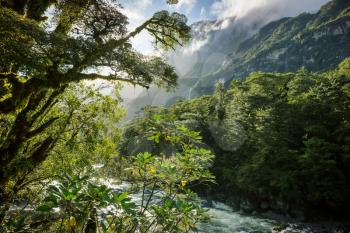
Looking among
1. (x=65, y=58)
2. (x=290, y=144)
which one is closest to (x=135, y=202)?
(x=65, y=58)

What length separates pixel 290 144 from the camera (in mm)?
35781

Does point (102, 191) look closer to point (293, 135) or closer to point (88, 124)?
point (88, 124)

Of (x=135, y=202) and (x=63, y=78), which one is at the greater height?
(x=63, y=78)

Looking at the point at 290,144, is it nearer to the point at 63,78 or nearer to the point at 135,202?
the point at 63,78

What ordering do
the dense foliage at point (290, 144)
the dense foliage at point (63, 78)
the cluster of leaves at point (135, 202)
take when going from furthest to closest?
the dense foliage at point (290, 144), the dense foliage at point (63, 78), the cluster of leaves at point (135, 202)

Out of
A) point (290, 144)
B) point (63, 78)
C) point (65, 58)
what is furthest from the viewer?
point (290, 144)

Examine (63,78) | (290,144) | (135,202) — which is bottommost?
(135,202)

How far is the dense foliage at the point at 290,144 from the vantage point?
28391 mm

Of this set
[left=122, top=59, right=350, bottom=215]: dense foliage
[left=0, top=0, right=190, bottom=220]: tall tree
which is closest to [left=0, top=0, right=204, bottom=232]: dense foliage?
[left=0, top=0, right=190, bottom=220]: tall tree

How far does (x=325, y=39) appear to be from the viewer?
174m

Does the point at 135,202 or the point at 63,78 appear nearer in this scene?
the point at 135,202

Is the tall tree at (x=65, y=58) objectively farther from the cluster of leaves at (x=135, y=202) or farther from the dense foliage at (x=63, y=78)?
the cluster of leaves at (x=135, y=202)

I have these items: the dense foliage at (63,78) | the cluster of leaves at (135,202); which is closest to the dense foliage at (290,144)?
the dense foliage at (63,78)

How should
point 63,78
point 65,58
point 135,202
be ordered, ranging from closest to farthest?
point 135,202
point 65,58
point 63,78
